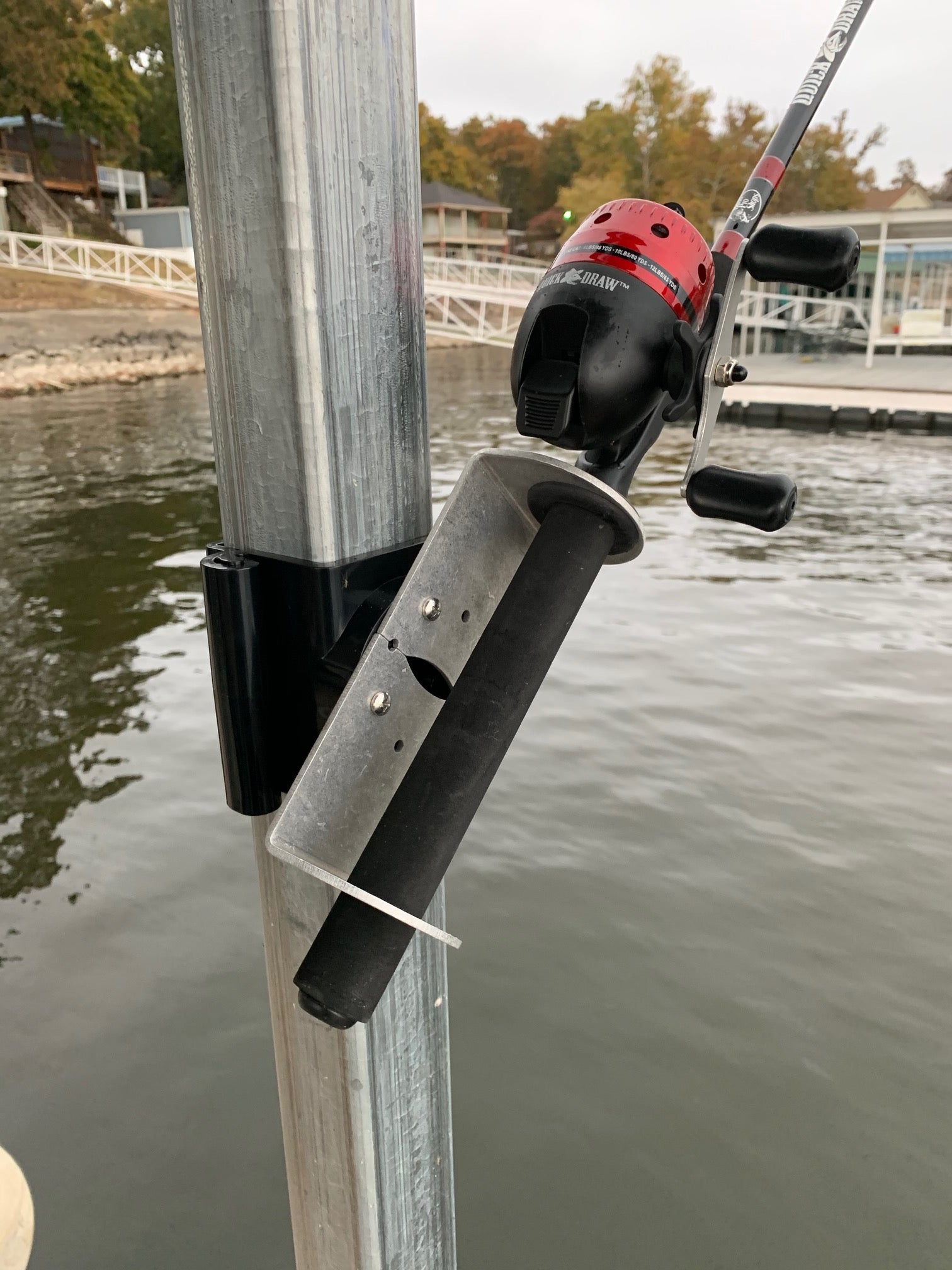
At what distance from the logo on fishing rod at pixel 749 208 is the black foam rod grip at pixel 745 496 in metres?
0.33

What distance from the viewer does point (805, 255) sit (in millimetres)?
1001

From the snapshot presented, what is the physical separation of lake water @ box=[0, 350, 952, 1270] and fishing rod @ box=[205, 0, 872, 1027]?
96.4 inches

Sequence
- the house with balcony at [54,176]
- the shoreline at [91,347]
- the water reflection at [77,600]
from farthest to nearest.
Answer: the house with balcony at [54,176] → the shoreline at [91,347] → the water reflection at [77,600]

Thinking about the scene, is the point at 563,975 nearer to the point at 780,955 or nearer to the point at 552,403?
the point at 780,955

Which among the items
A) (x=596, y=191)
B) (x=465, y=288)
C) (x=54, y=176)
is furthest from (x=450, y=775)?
(x=54, y=176)

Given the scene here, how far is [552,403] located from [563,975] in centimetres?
328

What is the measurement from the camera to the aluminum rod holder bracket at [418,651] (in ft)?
2.88

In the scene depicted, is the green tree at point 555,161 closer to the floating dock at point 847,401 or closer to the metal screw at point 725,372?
the floating dock at point 847,401

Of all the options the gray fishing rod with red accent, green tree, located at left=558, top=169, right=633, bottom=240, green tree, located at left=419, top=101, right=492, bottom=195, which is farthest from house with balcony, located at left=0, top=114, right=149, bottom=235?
the gray fishing rod with red accent

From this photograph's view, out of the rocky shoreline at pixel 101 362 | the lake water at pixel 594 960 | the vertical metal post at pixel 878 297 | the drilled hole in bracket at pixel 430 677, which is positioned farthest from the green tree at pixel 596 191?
the drilled hole in bracket at pixel 430 677

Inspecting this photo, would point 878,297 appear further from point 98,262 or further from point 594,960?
point 98,262

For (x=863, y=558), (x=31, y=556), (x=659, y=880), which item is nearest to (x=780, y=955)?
(x=659, y=880)

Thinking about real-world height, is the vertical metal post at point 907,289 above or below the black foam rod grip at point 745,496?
below

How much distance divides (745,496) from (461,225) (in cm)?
6902
